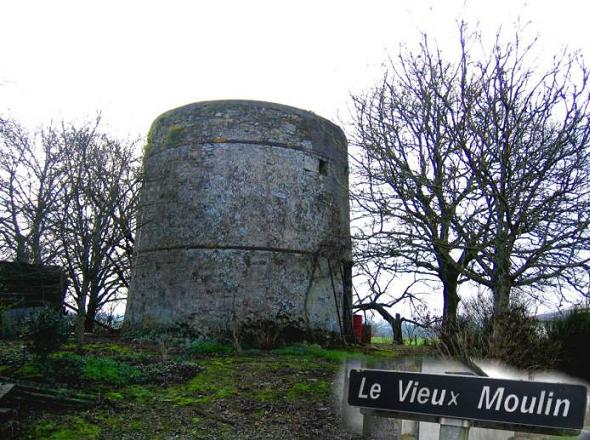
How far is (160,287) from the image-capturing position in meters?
12.0

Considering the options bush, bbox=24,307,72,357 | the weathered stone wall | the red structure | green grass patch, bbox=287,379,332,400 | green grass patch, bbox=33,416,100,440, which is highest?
the weathered stone wall

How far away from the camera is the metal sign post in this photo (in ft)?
8.50

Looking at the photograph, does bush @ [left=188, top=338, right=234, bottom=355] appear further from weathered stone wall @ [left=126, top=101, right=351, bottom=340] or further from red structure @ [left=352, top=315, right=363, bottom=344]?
red structure @ [left=352, top=315, right=363, bottom=344]

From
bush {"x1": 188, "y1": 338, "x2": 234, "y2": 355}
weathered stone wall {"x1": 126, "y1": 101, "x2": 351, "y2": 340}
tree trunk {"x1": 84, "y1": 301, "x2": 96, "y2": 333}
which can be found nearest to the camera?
bush {"x1": 188, "y1": 338, "x2": 234, "y2": 355}

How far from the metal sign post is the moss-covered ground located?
10.2 ft

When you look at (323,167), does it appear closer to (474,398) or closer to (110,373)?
(110,373)

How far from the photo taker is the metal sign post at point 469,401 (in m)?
2.59

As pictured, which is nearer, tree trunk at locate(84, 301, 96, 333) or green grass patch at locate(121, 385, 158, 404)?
green grass patch at locate(121, 385, 158, 404)

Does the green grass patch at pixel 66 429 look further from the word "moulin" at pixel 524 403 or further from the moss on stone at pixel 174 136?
the moss on stone at pixel 174 136

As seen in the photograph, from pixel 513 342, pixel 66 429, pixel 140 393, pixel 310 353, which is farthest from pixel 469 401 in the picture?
pixel 310 353

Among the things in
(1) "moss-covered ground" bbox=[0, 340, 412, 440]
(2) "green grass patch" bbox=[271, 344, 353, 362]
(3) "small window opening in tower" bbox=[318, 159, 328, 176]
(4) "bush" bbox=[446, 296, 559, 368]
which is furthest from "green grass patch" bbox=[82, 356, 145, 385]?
(3) "small window opening in tower" bbox=[318, 159, 328, 176]

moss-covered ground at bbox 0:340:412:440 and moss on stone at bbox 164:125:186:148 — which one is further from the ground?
moss on stone at bbox 164:125:186:148

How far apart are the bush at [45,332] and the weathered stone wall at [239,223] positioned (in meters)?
4.48

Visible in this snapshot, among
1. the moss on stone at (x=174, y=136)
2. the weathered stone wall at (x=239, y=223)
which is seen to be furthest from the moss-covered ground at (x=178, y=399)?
the moss on stone at (x=174, y=136)
